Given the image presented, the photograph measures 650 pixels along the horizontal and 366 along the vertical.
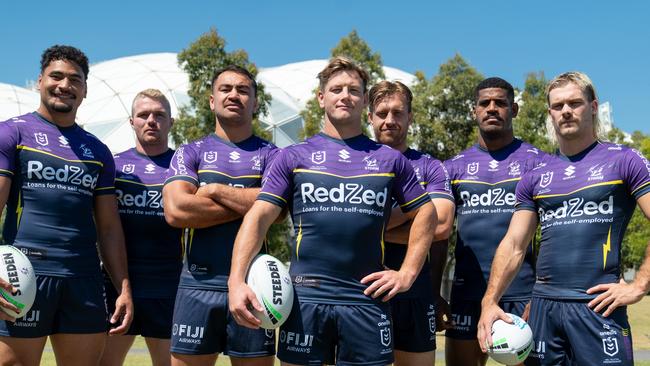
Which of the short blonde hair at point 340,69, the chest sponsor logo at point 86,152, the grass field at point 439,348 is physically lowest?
the grass field at point 439,348

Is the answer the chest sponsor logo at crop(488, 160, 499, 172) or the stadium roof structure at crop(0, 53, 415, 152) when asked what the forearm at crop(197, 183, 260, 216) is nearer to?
the chest sponsor logo at crop(488, 160, 499, 172)

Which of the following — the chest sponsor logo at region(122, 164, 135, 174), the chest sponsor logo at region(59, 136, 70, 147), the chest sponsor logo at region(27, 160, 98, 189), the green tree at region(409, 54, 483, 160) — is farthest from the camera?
Result: the green tree at region(409, 54, 483, 160)

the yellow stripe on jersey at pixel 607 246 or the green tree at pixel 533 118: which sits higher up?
the green tree at pixel 533 118

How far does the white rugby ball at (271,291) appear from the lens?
481cm

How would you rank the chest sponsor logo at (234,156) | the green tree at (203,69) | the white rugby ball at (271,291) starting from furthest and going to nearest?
the green tree at (203,69) < the chest sponsor logo at (234,156) < the white rugby ball at (271,291)

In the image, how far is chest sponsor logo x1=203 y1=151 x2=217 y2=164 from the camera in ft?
20.1

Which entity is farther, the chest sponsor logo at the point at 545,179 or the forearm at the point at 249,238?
the chest sponsor logo at the point at 545,179

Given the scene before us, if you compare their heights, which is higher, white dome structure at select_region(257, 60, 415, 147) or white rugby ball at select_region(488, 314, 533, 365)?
white dome structure at select_region(257, 60, 415, 147)

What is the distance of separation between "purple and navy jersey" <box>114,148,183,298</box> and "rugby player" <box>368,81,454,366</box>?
2.16 metres

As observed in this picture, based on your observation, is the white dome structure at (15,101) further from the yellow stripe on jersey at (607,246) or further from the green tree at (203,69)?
the yellow stripe on jersey at (607,246)

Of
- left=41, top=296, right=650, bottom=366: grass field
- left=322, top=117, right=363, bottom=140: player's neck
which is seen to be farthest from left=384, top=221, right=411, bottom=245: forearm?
left=41, top=296, right=650, bottom=366: grass field

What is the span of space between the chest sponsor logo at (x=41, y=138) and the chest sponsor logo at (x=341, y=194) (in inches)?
89.2

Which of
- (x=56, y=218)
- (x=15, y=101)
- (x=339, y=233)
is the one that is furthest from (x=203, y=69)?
(x=15, y=101)

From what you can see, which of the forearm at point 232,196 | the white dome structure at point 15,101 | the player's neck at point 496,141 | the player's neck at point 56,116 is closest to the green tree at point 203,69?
the player's neck at point 496,141
